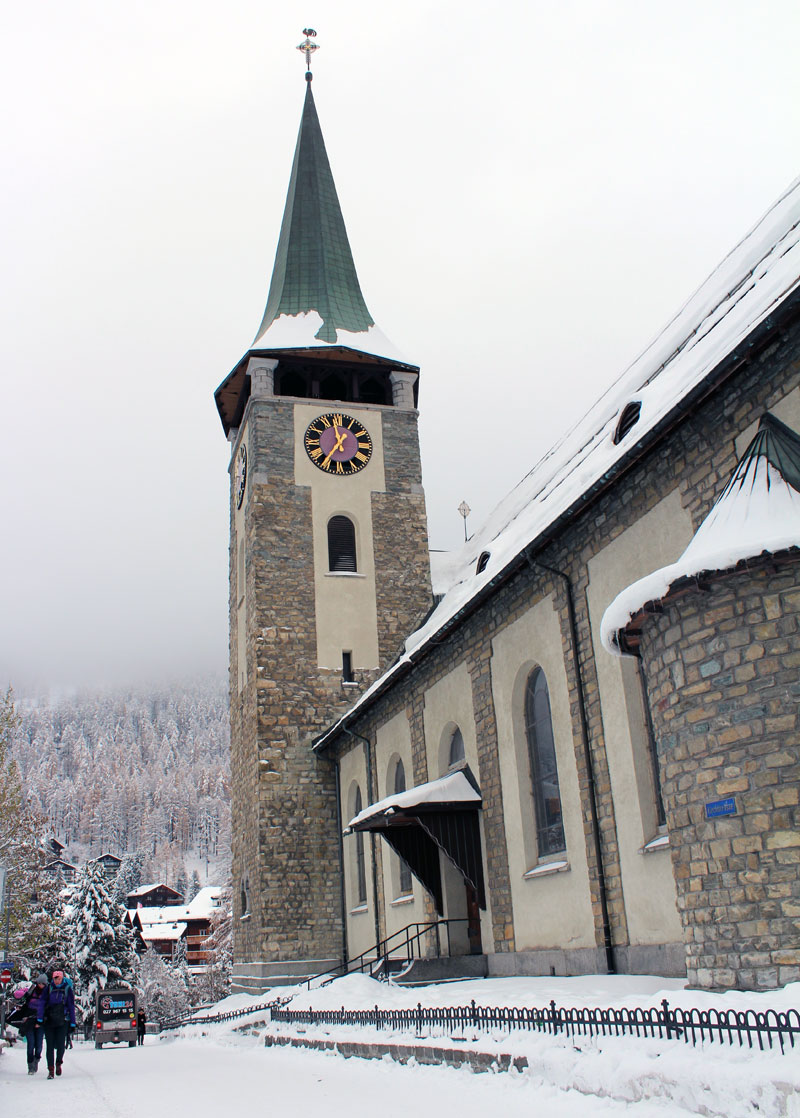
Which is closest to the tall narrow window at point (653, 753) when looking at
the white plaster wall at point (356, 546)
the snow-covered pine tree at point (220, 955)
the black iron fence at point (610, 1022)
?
the black iron fence at point (610, 1022)

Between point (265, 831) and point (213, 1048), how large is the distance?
7982 mm

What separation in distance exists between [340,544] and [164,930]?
328 ft

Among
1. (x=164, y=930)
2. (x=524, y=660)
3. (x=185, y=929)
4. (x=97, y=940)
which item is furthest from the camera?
(x=164, y=930)

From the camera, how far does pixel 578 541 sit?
46.8ft

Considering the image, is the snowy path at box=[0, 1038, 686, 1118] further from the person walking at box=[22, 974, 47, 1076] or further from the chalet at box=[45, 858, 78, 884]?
the chalet at box=[45, 858, 78, 884]

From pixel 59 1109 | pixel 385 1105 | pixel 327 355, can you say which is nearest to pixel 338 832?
pixel 327 355

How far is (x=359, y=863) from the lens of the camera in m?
25.6

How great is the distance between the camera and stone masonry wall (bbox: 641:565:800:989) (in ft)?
26.0

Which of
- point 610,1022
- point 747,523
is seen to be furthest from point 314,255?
point 610,1022

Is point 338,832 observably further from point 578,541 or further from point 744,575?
point 744,575

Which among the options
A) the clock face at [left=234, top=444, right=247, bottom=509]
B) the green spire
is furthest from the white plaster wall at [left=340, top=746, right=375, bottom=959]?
the green spire

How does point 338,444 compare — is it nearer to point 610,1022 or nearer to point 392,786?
point 392,786

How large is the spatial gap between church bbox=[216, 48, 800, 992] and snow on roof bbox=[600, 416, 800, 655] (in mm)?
33

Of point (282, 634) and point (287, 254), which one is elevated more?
point (287, 254)
